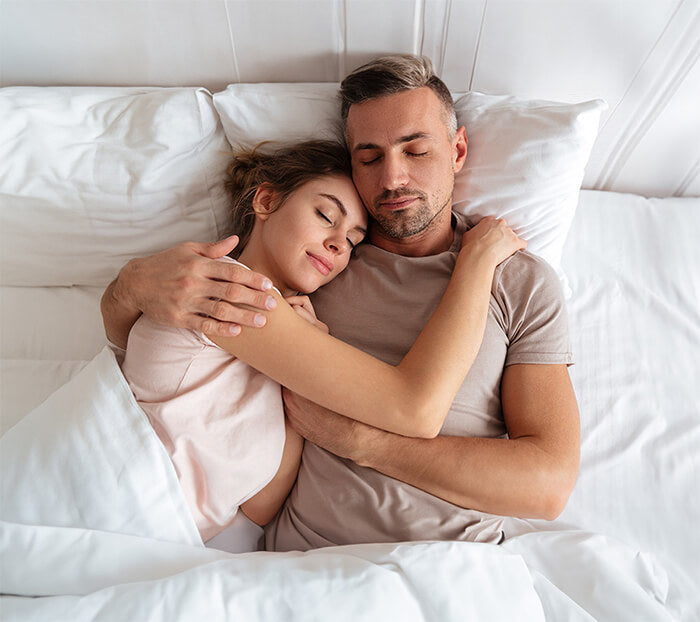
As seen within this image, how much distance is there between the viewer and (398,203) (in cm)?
143

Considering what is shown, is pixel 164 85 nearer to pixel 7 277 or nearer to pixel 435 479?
pixel 7 277

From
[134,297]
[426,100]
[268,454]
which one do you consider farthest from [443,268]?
[134,297]

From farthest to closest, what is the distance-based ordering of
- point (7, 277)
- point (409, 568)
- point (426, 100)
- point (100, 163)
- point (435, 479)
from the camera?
point (7, 277)
point (100, 163)
point (426, 100)
point (435, 479)
point (409, 568)

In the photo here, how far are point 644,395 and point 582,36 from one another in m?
1.06

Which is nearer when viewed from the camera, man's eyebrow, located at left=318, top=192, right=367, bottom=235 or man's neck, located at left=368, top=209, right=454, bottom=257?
man's eyebrow, located at left=318, top=192, right=367, bottom=235

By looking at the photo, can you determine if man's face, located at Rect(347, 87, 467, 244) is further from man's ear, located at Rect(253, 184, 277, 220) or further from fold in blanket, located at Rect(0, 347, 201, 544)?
fold in blanket, located at Rect(0, 347, 201, 544)

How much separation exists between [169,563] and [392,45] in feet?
4.91

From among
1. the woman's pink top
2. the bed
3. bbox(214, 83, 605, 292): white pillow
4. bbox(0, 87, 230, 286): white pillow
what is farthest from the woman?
bbox(0, 87, 230, 286): white pillow

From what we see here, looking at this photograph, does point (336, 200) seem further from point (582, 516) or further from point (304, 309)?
point (582, 516)

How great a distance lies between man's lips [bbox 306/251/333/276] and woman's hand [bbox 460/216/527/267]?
14.0 inches

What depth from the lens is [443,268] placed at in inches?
57.7

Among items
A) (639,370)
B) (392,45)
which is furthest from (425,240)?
(639,370)

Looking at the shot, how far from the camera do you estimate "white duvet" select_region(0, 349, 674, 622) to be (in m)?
0.94

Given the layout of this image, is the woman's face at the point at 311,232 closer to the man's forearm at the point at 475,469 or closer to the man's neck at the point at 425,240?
the man's neck at the point at 425,240
